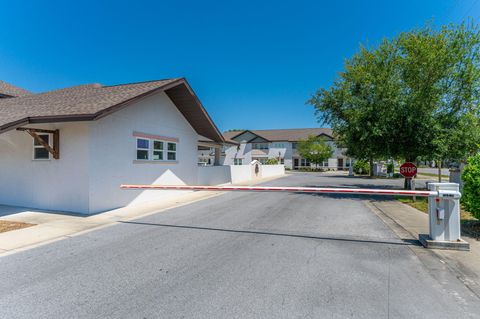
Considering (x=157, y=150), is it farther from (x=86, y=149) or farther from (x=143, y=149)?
(x=86, y=149)

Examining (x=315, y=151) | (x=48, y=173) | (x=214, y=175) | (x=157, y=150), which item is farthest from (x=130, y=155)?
(x=315, y=151)

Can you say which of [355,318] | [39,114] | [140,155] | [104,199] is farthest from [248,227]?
[39,114]

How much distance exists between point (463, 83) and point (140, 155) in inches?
614

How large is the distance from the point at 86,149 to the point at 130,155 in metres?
1.89

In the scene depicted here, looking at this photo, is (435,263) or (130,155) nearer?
(435,263)

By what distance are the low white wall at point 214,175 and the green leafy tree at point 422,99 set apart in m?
9.03

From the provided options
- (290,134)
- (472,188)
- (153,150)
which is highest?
(290,134)

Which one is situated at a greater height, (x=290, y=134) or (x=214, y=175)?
(x=290, y=134)

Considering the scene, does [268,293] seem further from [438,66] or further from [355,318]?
[438,66]

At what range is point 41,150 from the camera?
9.78m

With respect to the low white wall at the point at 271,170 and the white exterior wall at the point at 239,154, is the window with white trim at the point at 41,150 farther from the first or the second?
the white exterior wall at the point at 239,154

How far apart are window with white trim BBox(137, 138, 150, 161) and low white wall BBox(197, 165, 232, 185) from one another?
520cm

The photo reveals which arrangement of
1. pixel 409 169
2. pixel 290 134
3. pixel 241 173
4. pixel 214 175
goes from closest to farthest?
pixel 409 169
pixel 214 175
pixel 241 173
pixel 290 134

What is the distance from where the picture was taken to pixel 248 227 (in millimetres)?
7539
